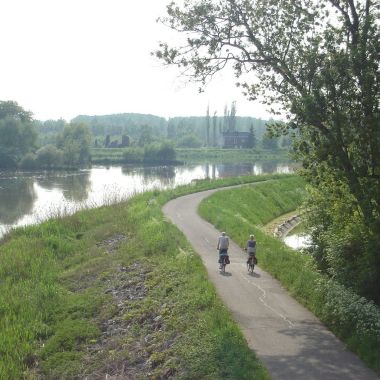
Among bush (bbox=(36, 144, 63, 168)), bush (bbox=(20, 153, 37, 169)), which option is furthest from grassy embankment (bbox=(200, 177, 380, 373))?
bush (bbox=(20, 153, 37, 169))

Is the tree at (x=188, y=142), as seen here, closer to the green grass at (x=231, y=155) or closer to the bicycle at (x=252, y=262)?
the green grass at (x=231, y=155)

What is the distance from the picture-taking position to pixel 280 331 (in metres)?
13.6

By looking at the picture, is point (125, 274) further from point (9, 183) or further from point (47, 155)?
point (47, 155)

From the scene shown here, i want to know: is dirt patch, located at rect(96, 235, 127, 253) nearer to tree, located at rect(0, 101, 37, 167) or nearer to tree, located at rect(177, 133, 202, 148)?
tree, located at rect(0, 101, 37, 167)

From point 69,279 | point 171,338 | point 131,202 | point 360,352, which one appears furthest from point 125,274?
point 131,202

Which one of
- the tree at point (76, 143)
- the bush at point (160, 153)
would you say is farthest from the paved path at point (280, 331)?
the bush at point (160, 153)

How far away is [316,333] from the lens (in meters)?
13.5

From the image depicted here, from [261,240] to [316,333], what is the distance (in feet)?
36.9

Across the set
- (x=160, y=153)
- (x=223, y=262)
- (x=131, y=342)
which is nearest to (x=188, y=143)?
(x=160, y=153)

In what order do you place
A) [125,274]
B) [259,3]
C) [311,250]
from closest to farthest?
1. [259,3]
2. [311,250]
3. [125,274]

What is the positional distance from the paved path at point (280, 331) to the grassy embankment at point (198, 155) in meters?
111

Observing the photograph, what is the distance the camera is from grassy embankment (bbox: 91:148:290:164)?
441ft

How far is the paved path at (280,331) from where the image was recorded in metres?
11.3

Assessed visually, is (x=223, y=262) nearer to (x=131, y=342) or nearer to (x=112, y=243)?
(x=131, y=342)
